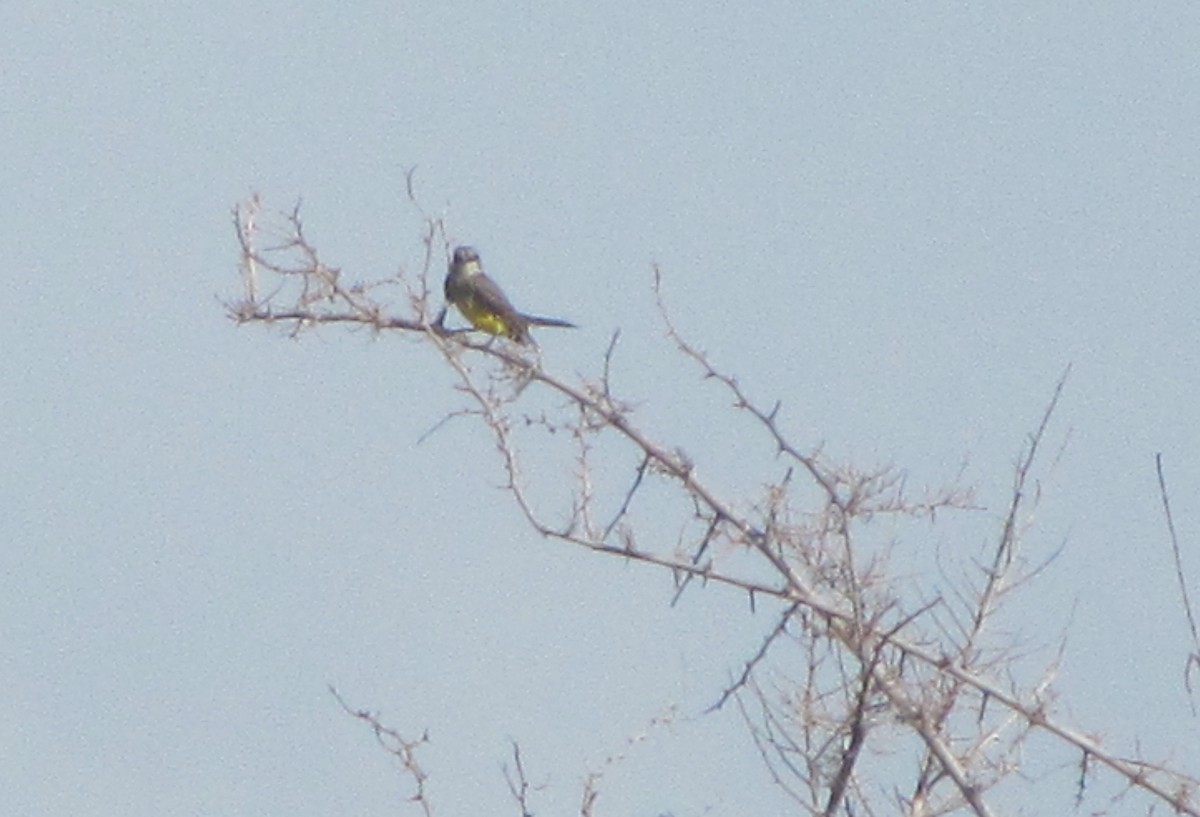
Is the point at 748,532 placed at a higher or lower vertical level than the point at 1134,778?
higher

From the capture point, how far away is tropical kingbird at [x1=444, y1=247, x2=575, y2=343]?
1009cm

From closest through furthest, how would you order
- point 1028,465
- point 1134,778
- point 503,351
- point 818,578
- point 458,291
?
point 1134,778
point 818,578
point 1028,465
point 503,351
point 458,291

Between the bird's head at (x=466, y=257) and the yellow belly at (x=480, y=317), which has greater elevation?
the bird's head at (x=466, y=257)

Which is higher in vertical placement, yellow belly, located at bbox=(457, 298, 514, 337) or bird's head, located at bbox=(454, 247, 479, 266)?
bird's head, located at bbox=(454, 247, 479, 266)

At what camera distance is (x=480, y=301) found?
1069 centimetres

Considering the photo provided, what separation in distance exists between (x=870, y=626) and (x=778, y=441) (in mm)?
752

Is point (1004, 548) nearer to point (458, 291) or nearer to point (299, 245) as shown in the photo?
point (299, 245)

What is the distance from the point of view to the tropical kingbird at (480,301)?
1009cm

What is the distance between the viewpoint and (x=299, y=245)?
6297 mm

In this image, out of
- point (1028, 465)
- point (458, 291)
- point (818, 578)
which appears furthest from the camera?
point (458, 291)

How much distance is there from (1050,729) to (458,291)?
6425 mm

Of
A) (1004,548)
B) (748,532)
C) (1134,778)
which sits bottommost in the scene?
(1134,778)

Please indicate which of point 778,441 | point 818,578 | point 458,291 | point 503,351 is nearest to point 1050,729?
point 818,578

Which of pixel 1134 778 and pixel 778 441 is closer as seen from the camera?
pixel 1134 778
